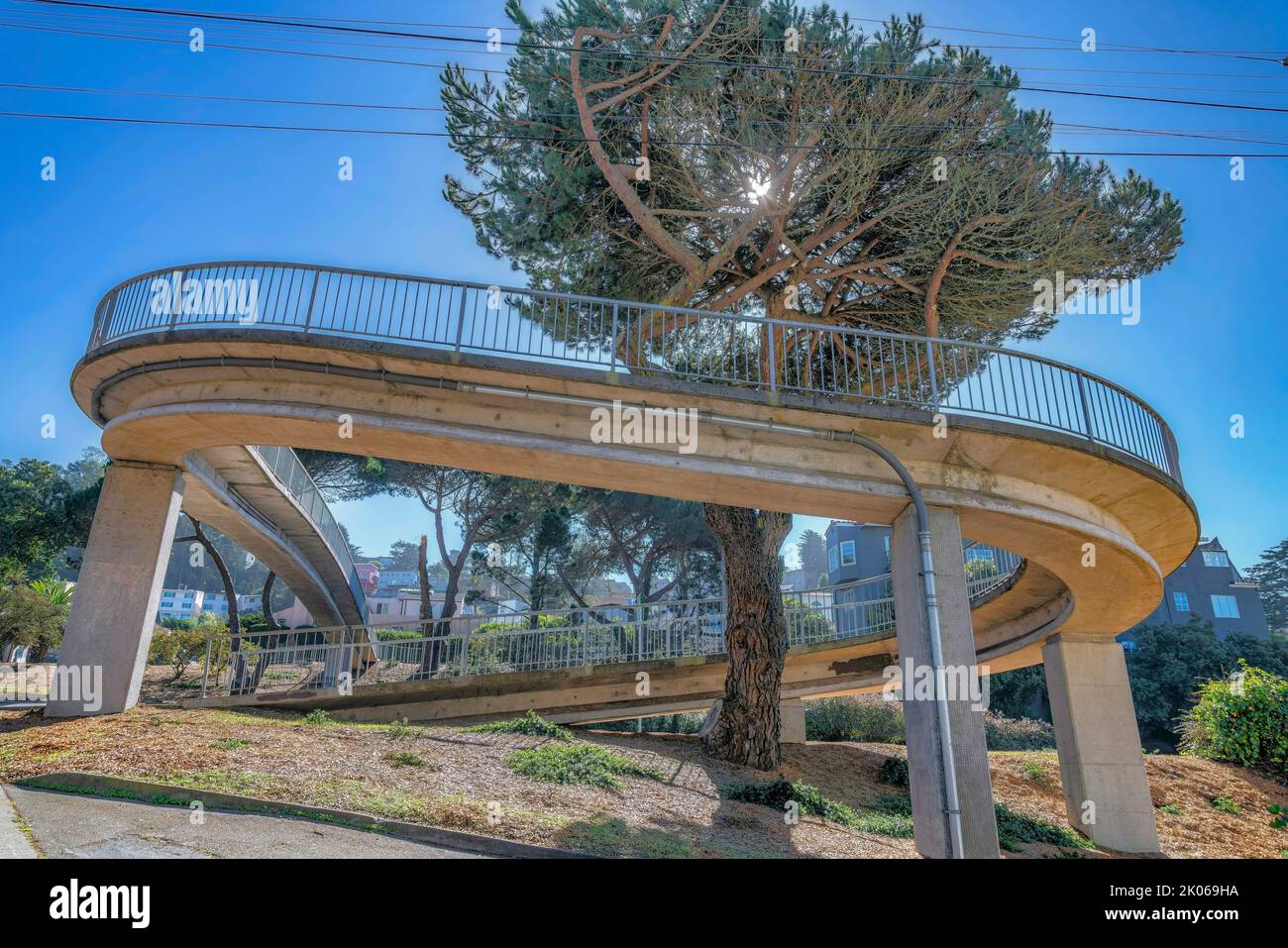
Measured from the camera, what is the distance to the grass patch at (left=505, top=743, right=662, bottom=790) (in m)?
10.5

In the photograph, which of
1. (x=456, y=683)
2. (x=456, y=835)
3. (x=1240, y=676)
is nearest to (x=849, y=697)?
(x=1240, y=676)

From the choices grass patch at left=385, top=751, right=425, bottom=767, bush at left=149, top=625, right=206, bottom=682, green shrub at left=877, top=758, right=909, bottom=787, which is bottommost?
green shrub at left=877, top=758, right=909, bottom=787

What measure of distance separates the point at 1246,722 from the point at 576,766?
16.9 meters

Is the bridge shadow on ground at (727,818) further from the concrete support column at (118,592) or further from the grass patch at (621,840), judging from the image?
the concrete support column at (118,592)

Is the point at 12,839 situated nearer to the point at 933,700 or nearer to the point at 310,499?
the point at 933,700

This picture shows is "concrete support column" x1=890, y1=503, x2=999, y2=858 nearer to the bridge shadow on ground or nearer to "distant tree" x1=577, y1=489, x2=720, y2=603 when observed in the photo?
the bridge shadow on ground

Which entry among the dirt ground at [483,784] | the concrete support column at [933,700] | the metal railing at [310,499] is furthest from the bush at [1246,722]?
the metal railing at [310,499]

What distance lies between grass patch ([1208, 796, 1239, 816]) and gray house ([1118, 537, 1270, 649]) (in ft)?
106

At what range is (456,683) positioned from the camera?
15688 mm

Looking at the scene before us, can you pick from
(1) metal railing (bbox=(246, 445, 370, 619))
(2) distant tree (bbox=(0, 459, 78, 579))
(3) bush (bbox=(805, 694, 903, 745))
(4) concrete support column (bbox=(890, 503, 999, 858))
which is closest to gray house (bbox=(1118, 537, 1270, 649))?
(3) bush (bbox=(805, 694, 903, 745))

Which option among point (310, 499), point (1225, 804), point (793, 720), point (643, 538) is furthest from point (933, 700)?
point (643, 538)

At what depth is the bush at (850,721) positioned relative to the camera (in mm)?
21703

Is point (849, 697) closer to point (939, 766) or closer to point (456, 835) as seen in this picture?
point (939, 766)
